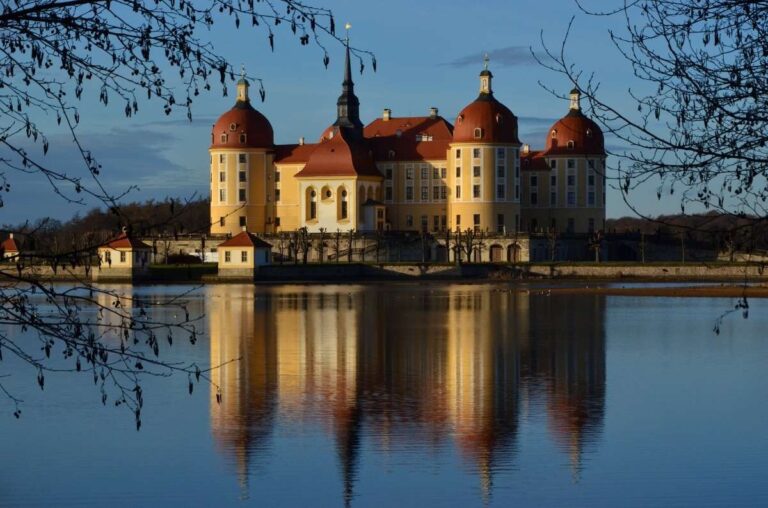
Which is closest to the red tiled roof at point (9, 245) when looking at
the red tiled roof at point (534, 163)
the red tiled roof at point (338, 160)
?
the red tiled roof at point (338, 160)

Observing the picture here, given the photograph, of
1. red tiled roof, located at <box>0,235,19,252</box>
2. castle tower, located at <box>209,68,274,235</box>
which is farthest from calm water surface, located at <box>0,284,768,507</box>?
castle tower, located at <box>209,68,274,235</box>

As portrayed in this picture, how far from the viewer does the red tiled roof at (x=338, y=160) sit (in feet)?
280

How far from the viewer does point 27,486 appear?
50.6 feet

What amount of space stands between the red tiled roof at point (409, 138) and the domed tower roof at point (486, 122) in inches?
121

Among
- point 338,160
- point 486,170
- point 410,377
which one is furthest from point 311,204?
point 410,377

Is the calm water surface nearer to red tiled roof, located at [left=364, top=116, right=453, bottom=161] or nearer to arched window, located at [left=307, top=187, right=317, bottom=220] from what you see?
arched window, located at [left=307, top=187, right=317, bottom=220]

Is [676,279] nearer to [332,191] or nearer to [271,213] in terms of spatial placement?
[332,191]

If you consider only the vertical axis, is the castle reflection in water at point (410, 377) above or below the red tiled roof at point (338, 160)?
below

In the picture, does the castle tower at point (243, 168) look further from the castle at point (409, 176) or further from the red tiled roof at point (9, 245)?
the red tiled roof at point (9, 245)

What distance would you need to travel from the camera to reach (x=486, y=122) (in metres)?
84.8

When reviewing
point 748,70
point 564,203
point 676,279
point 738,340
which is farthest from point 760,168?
point 564,203

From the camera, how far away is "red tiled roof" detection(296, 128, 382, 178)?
85.4 metres

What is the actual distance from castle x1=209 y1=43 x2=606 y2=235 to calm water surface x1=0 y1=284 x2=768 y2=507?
164 ft

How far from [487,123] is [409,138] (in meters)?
7.65
